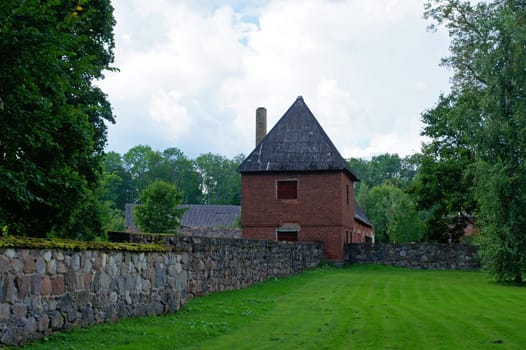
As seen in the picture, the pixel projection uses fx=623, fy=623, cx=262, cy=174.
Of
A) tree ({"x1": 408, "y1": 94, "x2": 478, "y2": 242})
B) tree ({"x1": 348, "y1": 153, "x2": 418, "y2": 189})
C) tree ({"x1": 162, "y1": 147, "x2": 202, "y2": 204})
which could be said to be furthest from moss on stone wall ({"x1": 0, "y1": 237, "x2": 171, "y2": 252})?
tree ({"x1": 348, "y1": 153, "x2": 418, "y2": 189})

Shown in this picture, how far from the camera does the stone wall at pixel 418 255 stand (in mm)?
34844

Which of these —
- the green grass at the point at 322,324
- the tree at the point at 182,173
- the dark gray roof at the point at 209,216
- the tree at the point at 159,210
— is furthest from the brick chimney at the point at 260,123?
the tree at the point at 182,173

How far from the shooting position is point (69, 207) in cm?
1814

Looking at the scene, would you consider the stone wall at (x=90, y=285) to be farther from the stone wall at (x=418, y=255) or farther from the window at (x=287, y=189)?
the stone wall at (x=418, y=255)

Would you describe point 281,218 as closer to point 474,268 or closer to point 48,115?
point 474,268

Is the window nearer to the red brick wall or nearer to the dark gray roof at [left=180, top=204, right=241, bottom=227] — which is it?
the red brick wall

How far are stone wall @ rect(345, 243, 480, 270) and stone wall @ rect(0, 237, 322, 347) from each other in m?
21.3

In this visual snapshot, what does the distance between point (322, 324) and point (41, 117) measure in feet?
24.1

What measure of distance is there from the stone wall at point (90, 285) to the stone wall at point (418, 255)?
21.3 meters

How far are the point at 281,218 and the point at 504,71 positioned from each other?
16563mm

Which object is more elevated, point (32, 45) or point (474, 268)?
point (32, 45)

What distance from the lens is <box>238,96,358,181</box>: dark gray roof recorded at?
1410 inches

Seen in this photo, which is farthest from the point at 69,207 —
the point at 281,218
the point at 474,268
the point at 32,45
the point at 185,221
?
the point at 185,221

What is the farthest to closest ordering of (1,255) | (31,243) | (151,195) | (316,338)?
(151,195)
(316,338)
(31,243)
(1,255)
